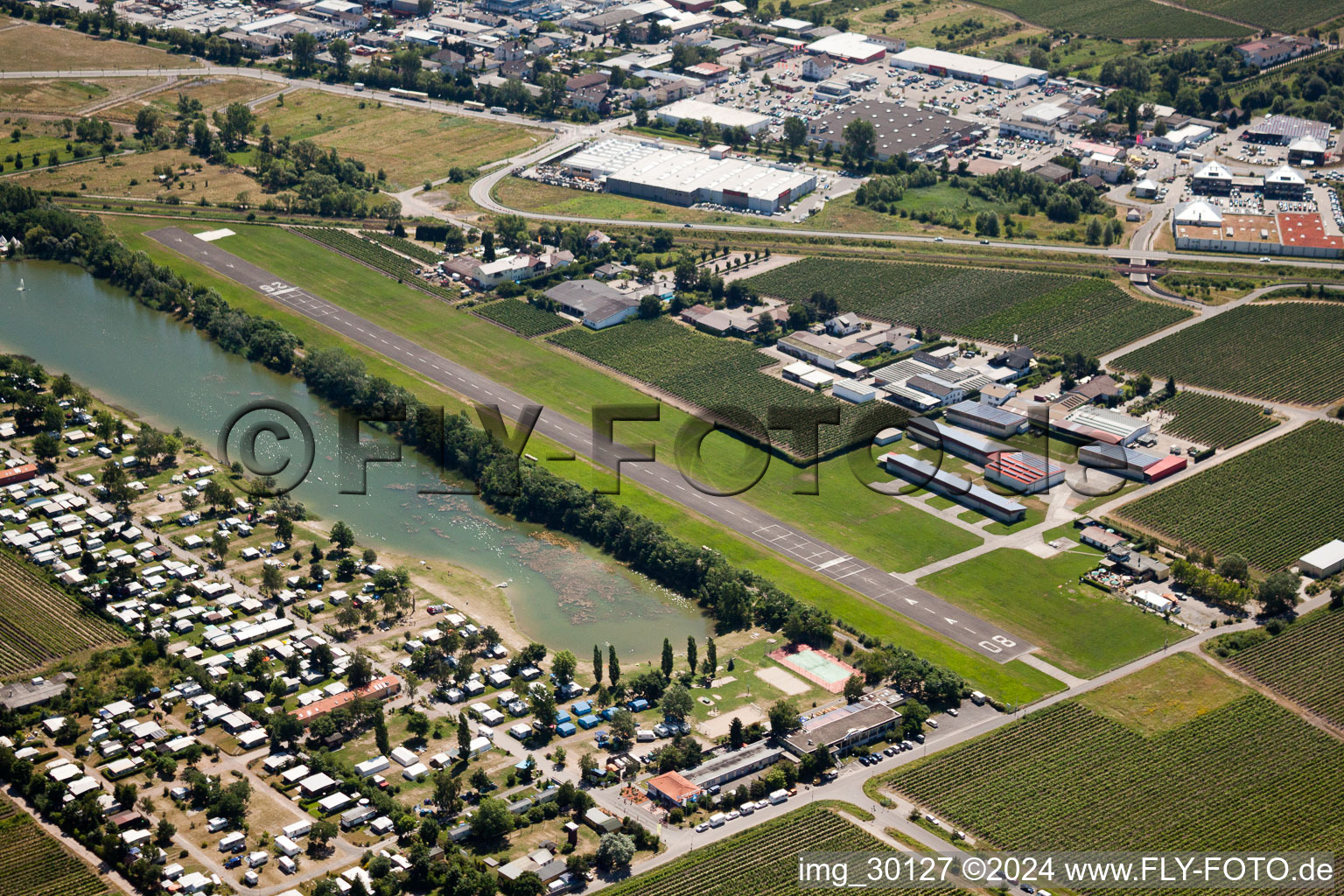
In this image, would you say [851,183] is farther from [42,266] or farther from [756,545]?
[42,266]

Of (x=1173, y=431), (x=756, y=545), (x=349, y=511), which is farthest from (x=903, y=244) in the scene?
(x=349, y=511)

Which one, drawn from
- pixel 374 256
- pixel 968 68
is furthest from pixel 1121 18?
pixel 374 256

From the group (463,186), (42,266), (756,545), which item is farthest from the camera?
(463,186)

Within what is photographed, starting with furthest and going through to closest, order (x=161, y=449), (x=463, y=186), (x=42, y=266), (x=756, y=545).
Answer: (x=463, y=186) → (x=42, y=266) → (x=161, y=449) → (x=756, y=545)

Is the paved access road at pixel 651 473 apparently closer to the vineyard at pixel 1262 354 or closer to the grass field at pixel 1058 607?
the grass field at pixel 1058 607

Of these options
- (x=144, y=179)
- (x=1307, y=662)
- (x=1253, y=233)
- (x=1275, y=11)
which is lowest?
(x=1307, y=662)

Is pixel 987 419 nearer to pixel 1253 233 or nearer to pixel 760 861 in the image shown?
pixel 760 861

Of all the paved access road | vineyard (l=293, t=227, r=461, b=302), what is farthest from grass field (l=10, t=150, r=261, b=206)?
vineyard (l=293, t=227, r=461, b=302)
